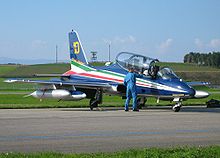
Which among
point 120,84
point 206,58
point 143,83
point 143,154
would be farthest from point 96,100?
point 206,58

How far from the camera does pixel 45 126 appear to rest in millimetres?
14094

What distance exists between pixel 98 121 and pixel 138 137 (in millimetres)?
4223

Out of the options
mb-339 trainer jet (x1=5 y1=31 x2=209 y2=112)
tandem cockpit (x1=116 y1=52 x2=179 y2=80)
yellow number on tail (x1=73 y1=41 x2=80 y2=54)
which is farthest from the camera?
yellow number on tail (x1=73 y1=41 x2=80 y2=54)

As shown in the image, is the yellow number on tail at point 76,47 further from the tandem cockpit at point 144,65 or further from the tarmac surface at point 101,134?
the tarmac surface at point 101,134

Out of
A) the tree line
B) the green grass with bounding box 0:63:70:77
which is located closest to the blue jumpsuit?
the green grass with bounding box 0:63:70:77

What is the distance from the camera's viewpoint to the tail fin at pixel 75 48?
26405mm

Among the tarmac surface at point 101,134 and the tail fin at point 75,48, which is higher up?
the tail fin at point 75,48

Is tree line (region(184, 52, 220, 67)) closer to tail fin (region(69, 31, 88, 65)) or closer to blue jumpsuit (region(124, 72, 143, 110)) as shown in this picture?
tail fin (region(69, 31, 88, 65))

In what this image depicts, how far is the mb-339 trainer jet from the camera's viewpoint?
21.6 metres

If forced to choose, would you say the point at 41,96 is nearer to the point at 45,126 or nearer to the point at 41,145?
the point at 45,126

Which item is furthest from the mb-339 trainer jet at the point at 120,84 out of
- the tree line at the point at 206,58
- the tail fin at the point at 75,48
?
the tree line at the point at 206,58

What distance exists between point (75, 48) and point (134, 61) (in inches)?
184

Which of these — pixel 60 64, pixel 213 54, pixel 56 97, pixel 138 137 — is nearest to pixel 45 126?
pixel 138 137

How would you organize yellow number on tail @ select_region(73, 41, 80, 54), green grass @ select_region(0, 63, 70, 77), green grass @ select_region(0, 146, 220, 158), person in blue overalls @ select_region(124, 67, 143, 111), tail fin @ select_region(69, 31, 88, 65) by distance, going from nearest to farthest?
green grass @ select_region(0, 146, 220, 158), person in blue overalls @ select_region(124, 67, 143, 111), tail fin @ select_region(69, 31, 88, 65), yellow number on tail @ select_region(73, 41, 80, 54), green grass @ select_region(0, 63, 70, 77)
